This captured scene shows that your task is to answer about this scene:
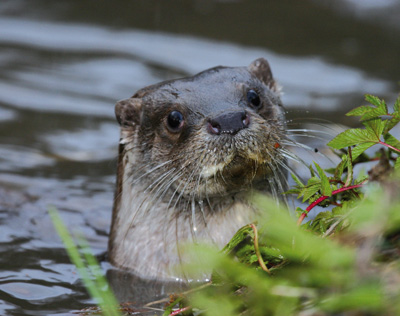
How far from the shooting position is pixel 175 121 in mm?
3789

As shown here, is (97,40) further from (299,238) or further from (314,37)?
(299,238)

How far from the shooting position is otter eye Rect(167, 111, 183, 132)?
3753 mm

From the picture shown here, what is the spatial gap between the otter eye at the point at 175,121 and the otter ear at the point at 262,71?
0.75 m

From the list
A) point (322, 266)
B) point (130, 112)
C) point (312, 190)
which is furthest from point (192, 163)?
point (322, 266)

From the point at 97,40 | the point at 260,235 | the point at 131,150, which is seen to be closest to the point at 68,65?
the point at 97,40

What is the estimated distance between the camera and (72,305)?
12.4 ft

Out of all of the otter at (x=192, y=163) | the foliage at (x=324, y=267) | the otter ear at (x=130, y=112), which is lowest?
the foliage at (x=324, y=267)

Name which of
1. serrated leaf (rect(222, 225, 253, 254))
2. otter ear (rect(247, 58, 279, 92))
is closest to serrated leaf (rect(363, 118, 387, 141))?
serrated leaf (rect(222, 225, 253, 254))

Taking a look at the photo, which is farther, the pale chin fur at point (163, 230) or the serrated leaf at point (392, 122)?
the pale chin fur at point (163, 230)

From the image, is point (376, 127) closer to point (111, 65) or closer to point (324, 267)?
point (324, 267)

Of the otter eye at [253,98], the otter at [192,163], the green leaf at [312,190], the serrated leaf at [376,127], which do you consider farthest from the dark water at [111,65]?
the serrated leaf at [376,127]

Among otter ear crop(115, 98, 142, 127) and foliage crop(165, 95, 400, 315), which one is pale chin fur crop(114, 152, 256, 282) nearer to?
otter ear crop(115, 98, 142, 127)

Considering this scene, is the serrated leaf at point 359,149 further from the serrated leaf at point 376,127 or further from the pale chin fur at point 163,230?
the pale chin fur at point 163,230

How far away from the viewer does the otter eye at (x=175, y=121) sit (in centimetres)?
375
